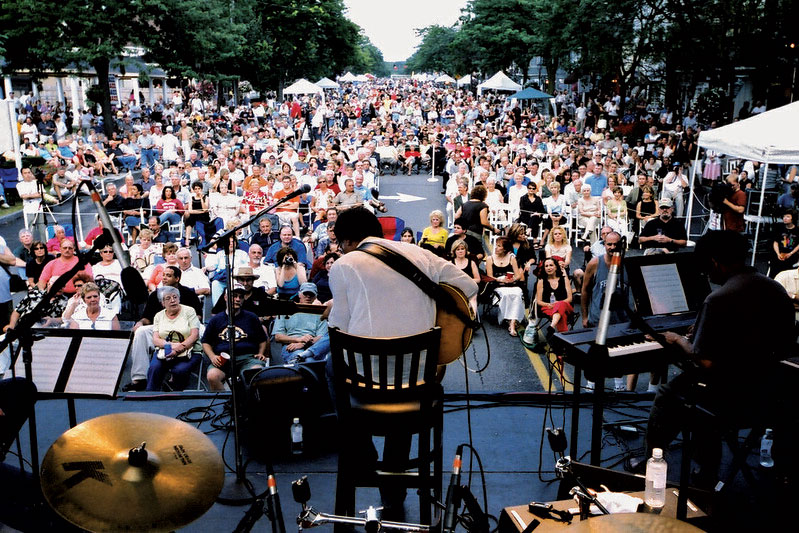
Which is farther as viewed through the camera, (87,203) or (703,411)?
(87,203)

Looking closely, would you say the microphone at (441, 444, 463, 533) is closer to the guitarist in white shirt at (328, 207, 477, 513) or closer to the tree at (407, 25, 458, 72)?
the guitarist in white shirt at (328, 207, 477, 513)

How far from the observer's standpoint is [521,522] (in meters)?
3.51

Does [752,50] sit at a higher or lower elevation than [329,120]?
higher

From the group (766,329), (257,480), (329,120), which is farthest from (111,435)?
(329,120)

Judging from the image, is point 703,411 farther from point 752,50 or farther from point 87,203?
point 752,50

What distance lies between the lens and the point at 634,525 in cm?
266

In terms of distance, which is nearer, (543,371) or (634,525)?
(634,525)

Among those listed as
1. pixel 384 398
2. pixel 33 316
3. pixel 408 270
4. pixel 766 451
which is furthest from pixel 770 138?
pixel 33 316

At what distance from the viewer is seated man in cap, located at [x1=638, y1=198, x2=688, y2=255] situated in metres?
10.9

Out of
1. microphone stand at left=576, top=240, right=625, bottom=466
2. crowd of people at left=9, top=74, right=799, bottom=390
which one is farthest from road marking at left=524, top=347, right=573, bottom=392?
microphone stand at left=576, top=240, right=625, bottom=466

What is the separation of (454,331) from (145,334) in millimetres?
4288

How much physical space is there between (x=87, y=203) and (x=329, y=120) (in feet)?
59.4

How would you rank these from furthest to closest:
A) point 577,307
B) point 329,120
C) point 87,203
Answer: point 329,120 < point 87,203 < point 577,307

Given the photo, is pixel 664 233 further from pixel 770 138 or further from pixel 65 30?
pixel 65 30
